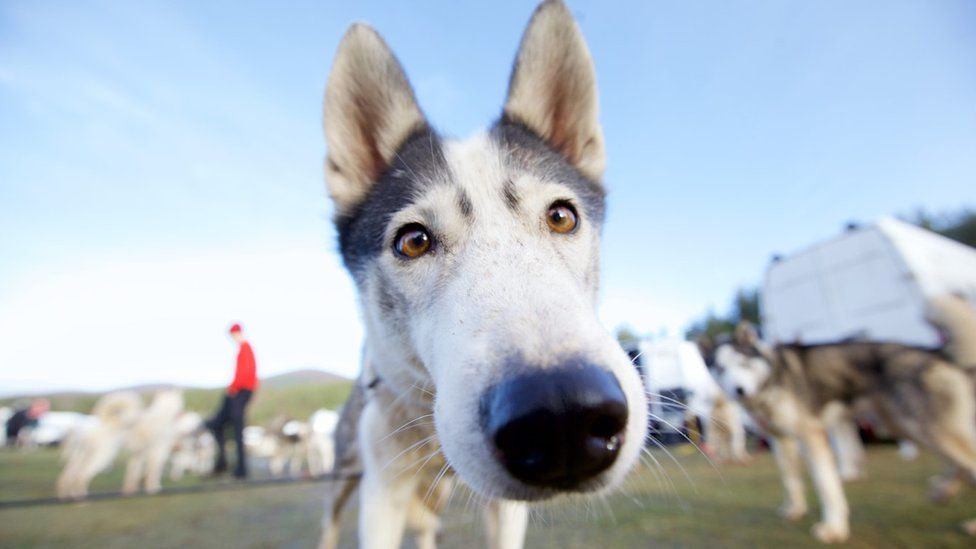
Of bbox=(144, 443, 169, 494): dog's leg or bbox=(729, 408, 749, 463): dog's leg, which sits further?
bbox=(729, 408, 749, 463): dog's leg

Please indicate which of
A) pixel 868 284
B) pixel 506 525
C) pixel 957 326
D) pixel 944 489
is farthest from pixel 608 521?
pixel 868 284

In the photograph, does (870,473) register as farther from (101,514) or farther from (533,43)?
(101,514)

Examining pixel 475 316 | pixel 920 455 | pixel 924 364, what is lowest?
pixel 920 455

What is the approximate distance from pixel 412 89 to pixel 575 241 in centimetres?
139

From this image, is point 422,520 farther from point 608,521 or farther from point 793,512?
point 793,512

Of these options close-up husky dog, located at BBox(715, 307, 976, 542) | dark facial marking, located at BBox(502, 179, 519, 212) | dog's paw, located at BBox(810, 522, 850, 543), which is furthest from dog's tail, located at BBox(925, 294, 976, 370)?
dark facial marking, located at BBox(502, 179, 519, 212)

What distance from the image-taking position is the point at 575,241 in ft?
6.18

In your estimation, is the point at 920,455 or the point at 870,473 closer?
the point at 870,473

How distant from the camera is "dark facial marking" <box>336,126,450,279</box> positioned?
1.99 m

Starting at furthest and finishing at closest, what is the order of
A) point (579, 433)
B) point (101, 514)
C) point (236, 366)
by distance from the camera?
1. point (236, 366)
2. point (101, 514)
3. point (579, 433)

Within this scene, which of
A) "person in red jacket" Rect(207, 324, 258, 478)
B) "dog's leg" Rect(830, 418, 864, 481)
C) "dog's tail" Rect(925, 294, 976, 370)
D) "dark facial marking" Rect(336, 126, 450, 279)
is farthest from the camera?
"person in red jacket" Rect(207, 324, 258, 478)

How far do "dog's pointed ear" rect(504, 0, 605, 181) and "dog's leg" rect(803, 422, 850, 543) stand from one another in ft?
13.6

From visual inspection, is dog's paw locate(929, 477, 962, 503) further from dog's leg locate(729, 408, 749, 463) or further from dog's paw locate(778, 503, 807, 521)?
dog's leg locate(729, 408, 749, 463)

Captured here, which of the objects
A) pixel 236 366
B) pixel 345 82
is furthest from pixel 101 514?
pixel 345 82
